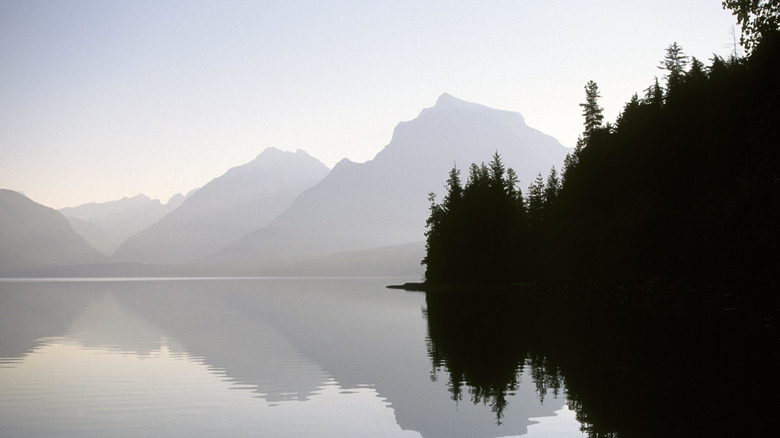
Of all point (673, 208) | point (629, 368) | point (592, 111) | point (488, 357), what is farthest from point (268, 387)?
point (592, 111)

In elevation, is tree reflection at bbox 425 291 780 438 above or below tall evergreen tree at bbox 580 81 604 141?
below

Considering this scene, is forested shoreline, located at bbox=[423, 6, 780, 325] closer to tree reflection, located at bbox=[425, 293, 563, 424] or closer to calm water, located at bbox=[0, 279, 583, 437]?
tree reflection, located at bbox=[425, 293, 563, 424]

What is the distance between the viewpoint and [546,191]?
5748 inches

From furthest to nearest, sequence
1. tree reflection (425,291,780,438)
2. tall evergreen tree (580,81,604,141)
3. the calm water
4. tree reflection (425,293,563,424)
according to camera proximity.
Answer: tall evergreen tree (580,81,604,141)
tree reflection (425,293,563,424)
the calm water
tree reflection (425,291,780,438)

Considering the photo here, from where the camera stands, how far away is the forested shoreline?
30.7 m

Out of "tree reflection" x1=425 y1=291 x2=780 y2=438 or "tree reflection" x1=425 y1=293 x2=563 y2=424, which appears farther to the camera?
"tree reflection" x1=425 y1=293 x2=563 y2=424

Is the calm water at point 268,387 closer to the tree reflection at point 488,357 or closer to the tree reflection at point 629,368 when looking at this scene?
the tree reflection at point 488,357

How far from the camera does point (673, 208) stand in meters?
72.5

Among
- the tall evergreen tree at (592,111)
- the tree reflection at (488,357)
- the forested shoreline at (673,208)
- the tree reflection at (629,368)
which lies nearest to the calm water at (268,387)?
the tree reflection at (488,357)

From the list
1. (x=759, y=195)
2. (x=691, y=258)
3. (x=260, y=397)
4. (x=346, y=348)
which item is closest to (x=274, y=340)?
(x=346, y=348)

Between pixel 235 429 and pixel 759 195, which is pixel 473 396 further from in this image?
pixel 759 195

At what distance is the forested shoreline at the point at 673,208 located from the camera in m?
30.7

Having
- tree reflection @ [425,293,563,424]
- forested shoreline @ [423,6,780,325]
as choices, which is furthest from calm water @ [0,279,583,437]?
forested shoreline @ [423,6,780,325]

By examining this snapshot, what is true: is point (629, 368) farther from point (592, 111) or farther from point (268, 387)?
point (592, 111)
